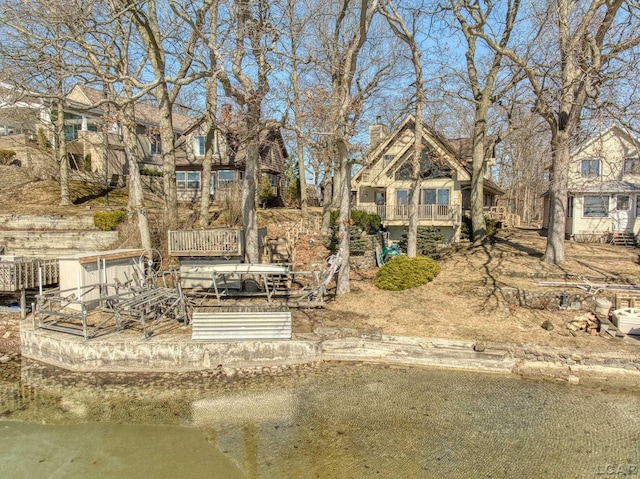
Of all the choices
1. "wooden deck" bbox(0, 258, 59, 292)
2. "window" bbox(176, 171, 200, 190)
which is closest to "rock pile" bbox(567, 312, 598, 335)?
"wooden deck" bbox(0, 258, 59, 292)

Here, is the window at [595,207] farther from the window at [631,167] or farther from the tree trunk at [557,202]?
the tree trunk at [557,202]

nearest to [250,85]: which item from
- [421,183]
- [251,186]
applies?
[251,186]

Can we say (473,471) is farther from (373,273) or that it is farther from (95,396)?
(373,273)

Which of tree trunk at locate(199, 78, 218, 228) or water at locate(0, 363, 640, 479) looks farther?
tree trunk at locate(199, 78, 218, 228)

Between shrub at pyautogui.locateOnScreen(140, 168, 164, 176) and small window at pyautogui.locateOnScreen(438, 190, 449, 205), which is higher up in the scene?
shrub at pyautogui.locateOnScreen(140, 168, 164, 176)

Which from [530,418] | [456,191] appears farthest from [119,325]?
[456,191]

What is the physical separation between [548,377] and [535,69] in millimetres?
11303

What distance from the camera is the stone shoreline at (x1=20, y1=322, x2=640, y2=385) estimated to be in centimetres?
973

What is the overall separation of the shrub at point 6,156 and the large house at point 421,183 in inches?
971

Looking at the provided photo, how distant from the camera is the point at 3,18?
12883 mm

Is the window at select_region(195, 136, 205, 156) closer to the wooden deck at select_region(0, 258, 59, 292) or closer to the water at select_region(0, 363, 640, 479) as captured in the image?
the wooden deck at select_region(0, 258, 59, 292)

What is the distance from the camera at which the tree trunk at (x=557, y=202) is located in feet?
51.3

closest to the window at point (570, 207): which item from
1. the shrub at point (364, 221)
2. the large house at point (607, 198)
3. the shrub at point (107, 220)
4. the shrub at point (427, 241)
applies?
the large house at point (607, 198)

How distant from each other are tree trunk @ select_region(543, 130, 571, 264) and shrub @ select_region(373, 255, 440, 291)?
484 cm
